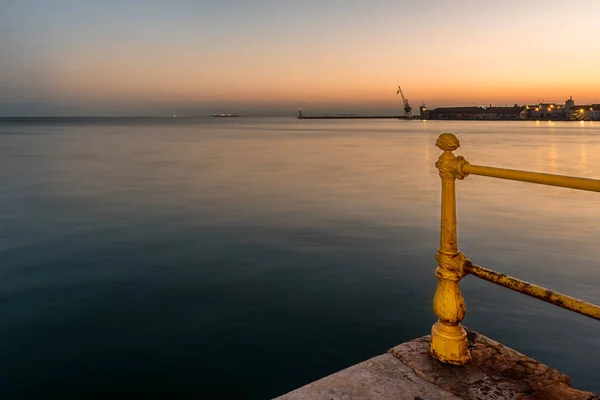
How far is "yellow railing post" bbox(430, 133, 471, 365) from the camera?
363 cm

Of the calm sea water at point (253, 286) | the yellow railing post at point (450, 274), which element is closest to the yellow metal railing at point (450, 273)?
the yellow railing post at point (450, 274)

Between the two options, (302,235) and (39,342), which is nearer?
(39,342)

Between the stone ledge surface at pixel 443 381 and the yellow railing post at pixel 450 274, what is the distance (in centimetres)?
11

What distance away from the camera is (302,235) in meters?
14.1

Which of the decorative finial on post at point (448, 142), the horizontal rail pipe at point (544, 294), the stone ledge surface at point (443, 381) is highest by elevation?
the decorative finial on post at point (448, 142)

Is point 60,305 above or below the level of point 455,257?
below

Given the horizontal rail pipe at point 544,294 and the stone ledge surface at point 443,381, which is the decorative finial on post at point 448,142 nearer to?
the horizontal rail pipe at point 544,294

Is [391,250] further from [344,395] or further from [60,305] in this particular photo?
[344,395]

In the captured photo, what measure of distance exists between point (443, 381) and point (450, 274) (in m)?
0.81

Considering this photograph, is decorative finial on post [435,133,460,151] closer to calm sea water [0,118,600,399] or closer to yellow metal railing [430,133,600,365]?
yellow metal railing [430,133,600,365]

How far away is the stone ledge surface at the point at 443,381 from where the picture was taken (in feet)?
10.7

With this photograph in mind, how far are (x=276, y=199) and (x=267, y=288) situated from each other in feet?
37.1

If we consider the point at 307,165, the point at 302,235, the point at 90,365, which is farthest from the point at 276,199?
the point at 307,165

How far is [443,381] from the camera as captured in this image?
3430 mm
